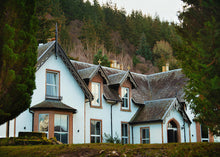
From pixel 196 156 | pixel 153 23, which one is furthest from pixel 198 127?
pixel 153 23

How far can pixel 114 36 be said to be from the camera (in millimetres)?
81375

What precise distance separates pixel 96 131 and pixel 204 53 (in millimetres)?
17408

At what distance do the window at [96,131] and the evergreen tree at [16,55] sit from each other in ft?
39.1

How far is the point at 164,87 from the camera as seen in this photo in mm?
30562

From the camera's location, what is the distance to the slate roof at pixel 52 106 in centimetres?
2023

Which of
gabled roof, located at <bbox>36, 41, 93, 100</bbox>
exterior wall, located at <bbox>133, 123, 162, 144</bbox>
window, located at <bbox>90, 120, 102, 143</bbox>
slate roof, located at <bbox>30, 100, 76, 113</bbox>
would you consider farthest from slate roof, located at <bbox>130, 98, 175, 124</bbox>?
slate roof, located at <bbox>30, 100, 76, 113</bbox>

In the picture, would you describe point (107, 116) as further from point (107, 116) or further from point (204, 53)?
point (204, 53)

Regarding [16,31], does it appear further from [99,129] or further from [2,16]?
[99,129]

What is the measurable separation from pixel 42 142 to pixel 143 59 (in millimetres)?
63898

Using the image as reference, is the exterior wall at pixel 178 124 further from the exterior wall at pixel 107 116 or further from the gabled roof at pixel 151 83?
the exterior wall at pixel 107 116

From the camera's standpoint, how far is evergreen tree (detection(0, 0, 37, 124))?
11867 millimetres

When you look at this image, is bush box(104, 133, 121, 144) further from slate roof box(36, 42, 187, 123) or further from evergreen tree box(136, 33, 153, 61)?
evergreen tree box(136, 33, 153, 61)

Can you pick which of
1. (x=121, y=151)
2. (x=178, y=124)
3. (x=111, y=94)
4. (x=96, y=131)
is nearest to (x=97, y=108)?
(x=96, y=131)

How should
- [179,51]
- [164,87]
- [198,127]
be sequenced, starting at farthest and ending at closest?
[164,87]
[198,127]
[179,51]
